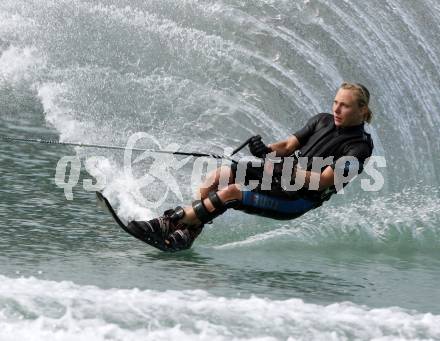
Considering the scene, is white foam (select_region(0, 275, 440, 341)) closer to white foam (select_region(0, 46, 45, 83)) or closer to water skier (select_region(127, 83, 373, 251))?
water skier (select_region(127, 83, 373, 251))

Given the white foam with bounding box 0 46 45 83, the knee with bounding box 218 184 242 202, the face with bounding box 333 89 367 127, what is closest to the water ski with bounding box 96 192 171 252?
the knee with bounding box 218 184 242 202

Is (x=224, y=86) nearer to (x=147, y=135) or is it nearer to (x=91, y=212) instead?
(x=147, y=135)

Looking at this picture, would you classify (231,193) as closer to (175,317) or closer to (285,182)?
(285,182)

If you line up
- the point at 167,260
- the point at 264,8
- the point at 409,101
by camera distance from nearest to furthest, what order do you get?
the point at 167,260 → the point at 409,101 → the point at 264,8

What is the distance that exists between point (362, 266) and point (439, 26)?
590 cm

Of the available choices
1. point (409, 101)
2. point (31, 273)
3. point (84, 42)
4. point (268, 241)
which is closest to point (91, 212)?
point (268, 241)

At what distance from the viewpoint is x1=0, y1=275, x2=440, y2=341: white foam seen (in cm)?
439

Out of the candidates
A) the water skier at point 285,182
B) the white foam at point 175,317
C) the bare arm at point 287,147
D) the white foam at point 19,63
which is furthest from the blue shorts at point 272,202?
the white foam at point 19,63

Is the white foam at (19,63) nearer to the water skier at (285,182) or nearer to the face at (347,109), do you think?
the water skier at (285,182)

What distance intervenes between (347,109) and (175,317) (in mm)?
2360

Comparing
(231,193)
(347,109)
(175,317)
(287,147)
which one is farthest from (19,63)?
(175,317)

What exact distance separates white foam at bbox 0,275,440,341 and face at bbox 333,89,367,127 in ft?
5.54

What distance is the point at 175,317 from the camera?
4633 millimetres

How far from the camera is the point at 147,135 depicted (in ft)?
36.4
